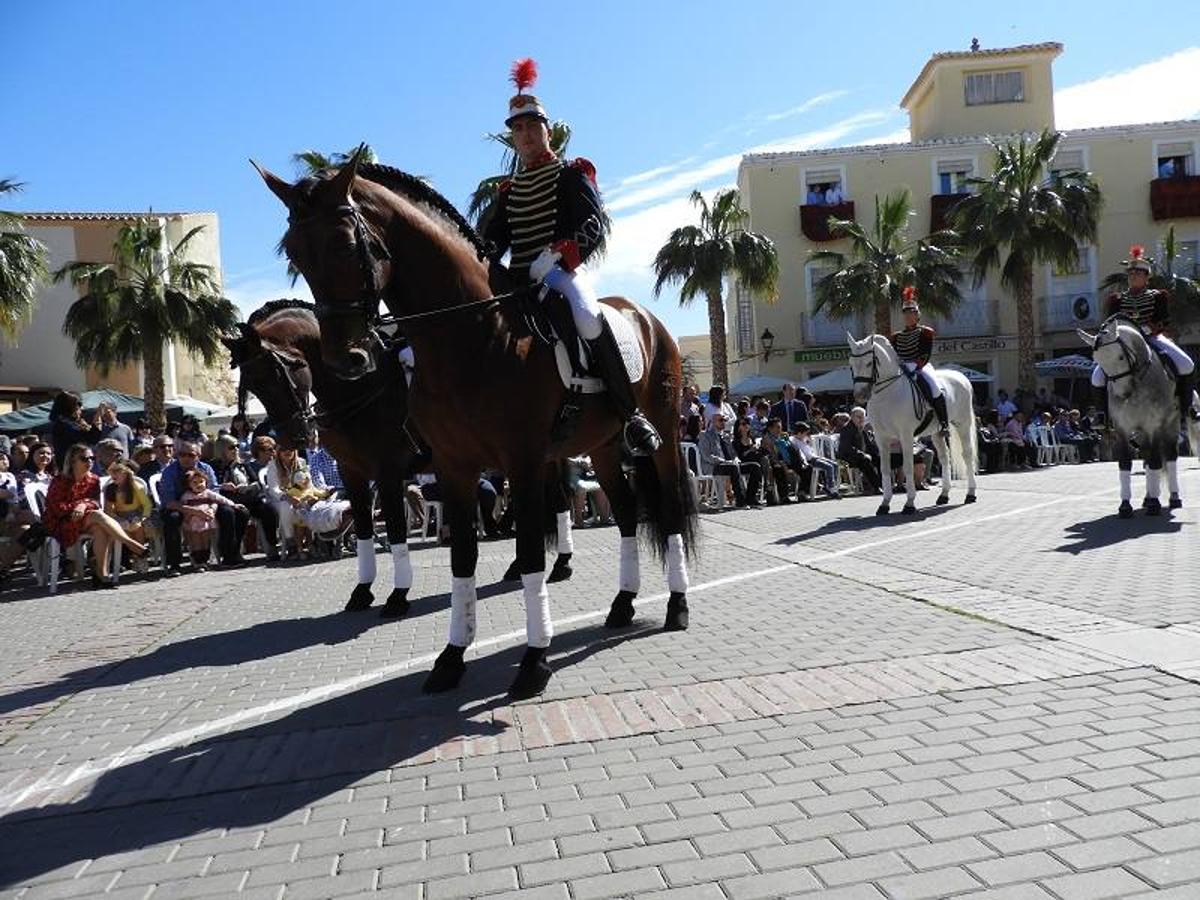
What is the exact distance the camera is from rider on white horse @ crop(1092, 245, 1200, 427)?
A: 10.6m

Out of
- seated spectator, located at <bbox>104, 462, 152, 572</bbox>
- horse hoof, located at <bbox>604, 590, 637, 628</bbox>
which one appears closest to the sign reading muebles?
seated spectator, located at <bbox>104, 462, 152, 572</bbox>

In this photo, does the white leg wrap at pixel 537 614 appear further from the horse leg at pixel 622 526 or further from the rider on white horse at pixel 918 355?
the rider on white horse at pixel 918 355

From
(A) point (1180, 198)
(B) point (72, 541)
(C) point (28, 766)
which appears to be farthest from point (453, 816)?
(A) point (1180, 198)

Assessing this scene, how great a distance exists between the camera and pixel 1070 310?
39.0 m

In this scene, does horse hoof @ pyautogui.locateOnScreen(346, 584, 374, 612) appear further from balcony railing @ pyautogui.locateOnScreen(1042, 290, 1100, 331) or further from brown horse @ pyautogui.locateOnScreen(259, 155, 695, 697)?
balcony railing @ pyautogui.locateOnScreen(1042, 290, 1100, 331)

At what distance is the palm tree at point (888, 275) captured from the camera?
32.9m

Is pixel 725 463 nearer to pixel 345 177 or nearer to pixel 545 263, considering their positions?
pixel 545 263

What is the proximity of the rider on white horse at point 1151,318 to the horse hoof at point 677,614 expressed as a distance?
7.18 m

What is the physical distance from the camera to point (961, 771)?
3.35 meters

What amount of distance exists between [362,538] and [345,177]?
167 inches

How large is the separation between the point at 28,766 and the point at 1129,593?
6.43 metres

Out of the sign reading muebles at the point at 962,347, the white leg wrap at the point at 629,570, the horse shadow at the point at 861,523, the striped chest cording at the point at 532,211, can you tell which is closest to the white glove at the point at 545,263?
the striped chest cording at the point at 532,211

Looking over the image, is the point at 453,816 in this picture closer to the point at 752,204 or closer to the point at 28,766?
the point at 28,766

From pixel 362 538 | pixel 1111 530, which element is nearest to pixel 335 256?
pixel 362 538
